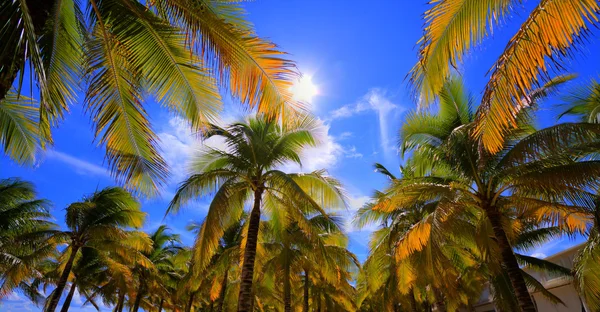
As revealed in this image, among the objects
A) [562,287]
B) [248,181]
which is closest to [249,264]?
[248,181]

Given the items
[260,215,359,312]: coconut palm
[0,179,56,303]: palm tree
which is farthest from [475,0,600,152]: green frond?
[0,179,56,303]: palm tree

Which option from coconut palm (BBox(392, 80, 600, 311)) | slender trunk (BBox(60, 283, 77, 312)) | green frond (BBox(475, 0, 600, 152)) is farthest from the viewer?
slender trunk (BBox(60, 283, 77, 312))

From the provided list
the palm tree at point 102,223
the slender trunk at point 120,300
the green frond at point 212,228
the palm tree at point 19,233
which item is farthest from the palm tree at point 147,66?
the slender trunk at point 120,300

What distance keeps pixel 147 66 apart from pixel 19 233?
16394 mm

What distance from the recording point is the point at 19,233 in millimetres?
16859

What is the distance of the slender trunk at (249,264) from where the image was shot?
34.0ft

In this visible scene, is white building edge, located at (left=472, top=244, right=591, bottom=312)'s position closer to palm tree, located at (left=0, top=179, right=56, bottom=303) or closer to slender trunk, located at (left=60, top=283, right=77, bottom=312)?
palm tree, located at (left=0, top=179, right=56, bottom=303)

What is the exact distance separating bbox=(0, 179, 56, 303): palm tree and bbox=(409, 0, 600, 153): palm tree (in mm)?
17520

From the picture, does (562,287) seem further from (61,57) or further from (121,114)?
(61,57)

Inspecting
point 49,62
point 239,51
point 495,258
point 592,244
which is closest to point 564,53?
point 239,51

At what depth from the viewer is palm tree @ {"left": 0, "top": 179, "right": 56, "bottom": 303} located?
15.3 metres

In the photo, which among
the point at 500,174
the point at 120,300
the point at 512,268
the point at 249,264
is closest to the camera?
the point at 512,268

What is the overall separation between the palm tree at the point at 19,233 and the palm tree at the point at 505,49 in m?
17.5

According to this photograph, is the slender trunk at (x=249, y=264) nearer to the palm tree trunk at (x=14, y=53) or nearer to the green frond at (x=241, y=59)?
the green frond at (x=241, y=59)
